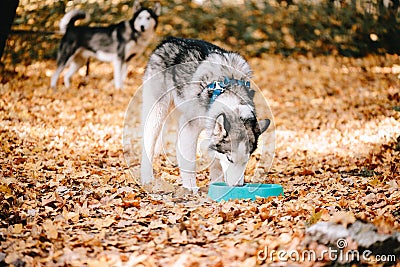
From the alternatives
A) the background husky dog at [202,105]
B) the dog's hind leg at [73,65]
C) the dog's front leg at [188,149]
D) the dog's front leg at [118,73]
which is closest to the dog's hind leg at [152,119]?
the background husky dog at [202,105]

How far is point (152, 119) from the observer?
5.48 meters

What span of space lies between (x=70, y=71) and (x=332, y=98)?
215 inches

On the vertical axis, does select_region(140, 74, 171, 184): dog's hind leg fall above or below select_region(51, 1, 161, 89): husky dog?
below

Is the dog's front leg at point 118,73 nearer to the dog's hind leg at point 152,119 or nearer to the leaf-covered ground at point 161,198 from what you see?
the leaf-covered ground at point 161,198

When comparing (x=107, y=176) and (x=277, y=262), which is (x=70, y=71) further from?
(x=277, y=262)

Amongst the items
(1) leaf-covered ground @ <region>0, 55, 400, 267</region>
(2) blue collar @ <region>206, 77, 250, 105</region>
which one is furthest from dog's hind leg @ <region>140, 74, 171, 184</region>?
(2) blue collar @ <region>206, 77, 250, 105</region>

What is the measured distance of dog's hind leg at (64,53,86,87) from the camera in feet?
39.0

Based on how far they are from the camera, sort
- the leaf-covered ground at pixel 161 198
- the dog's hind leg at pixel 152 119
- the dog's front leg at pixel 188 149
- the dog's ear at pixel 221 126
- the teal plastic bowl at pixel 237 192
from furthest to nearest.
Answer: the dog's hind leg at pixel 152 119
the dog's front leg at pixel 188 149
the teal plastic bowl at pixel 237 192
the dog's ear at pixel 221 126
the leaf-covered ground at pixel 161 198

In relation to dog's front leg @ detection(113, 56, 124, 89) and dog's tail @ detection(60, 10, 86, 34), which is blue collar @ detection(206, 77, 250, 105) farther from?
dog's tail @ detection(60, 10, 86, 34)

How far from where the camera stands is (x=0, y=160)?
6.33 metres

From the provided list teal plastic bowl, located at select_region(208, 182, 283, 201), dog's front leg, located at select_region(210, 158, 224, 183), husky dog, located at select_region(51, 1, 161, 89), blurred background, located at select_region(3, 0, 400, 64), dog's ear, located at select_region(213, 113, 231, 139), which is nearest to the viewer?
dog's ear, located at select_region(213, 113, 231, 139)

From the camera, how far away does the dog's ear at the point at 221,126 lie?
4.45 meters

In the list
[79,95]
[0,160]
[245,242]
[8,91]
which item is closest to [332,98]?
[79,95]

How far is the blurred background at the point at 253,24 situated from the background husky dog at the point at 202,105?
8.70 metres
